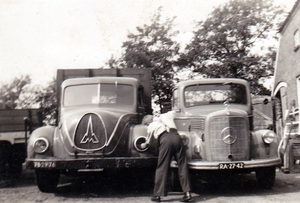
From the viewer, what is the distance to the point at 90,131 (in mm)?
6441

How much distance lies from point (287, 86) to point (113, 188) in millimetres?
9983

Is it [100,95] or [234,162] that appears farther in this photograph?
[100,95]

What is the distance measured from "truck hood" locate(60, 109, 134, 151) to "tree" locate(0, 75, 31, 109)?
31.5 ft

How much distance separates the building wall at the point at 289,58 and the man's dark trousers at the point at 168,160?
8.74m

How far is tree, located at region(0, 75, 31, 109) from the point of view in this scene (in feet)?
52.2

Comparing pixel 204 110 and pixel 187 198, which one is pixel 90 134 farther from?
pixel 204 110

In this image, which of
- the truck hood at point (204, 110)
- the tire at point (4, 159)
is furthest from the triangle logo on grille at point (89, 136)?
the tire at point (4, 159)

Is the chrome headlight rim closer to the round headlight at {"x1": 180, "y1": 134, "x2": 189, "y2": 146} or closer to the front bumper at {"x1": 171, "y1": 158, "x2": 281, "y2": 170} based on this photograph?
the front bumper at {"x1": 171, "y1": 158, "x2": 281, "y2": 170}

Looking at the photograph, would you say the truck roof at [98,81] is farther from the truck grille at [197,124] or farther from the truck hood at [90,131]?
the truck grille at [197,124]

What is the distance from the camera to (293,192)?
6434 mm

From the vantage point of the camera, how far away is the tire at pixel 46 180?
6.66 meters

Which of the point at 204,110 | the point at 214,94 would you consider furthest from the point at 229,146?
the point at 214,94

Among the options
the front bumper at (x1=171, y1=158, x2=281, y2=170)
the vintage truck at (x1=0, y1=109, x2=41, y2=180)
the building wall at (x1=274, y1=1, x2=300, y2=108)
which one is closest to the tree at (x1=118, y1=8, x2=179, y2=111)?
the building wall at (x1=274, y1=1, x2=300, y2=108)

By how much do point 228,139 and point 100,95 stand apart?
2786 millimetres
